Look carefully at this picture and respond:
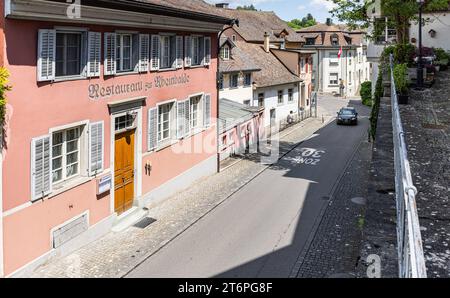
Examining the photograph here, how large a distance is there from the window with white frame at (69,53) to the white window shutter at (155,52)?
141 inches

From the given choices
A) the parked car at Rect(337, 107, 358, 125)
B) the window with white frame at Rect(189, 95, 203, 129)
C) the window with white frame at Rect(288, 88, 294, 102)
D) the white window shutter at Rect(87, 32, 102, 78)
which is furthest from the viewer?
the window with white frame at Rect(288, 88, 294, 102)

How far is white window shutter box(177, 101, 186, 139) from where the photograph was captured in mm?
17516

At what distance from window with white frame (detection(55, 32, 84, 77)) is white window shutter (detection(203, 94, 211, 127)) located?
811 cm

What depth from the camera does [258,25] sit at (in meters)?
56.8

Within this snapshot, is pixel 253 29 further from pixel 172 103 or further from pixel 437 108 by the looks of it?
pixel 437 108

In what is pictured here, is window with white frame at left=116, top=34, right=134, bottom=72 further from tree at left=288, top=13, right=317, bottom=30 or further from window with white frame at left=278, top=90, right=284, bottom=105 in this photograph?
tree at left=288, top=13, right=317, bottom=30

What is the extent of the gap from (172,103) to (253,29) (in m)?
38.9

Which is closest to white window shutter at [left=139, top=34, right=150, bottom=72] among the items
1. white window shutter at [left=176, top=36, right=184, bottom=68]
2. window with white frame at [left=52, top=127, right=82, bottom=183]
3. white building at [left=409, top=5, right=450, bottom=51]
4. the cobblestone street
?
white window shutter at [left=176, top=36, right=184, bottom=68]

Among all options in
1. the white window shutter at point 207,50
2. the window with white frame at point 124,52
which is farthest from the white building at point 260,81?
the window with white frame at point 124,52

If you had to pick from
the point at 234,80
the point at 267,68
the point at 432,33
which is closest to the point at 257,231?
the point at 234,80

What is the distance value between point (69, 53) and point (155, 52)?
415cm
